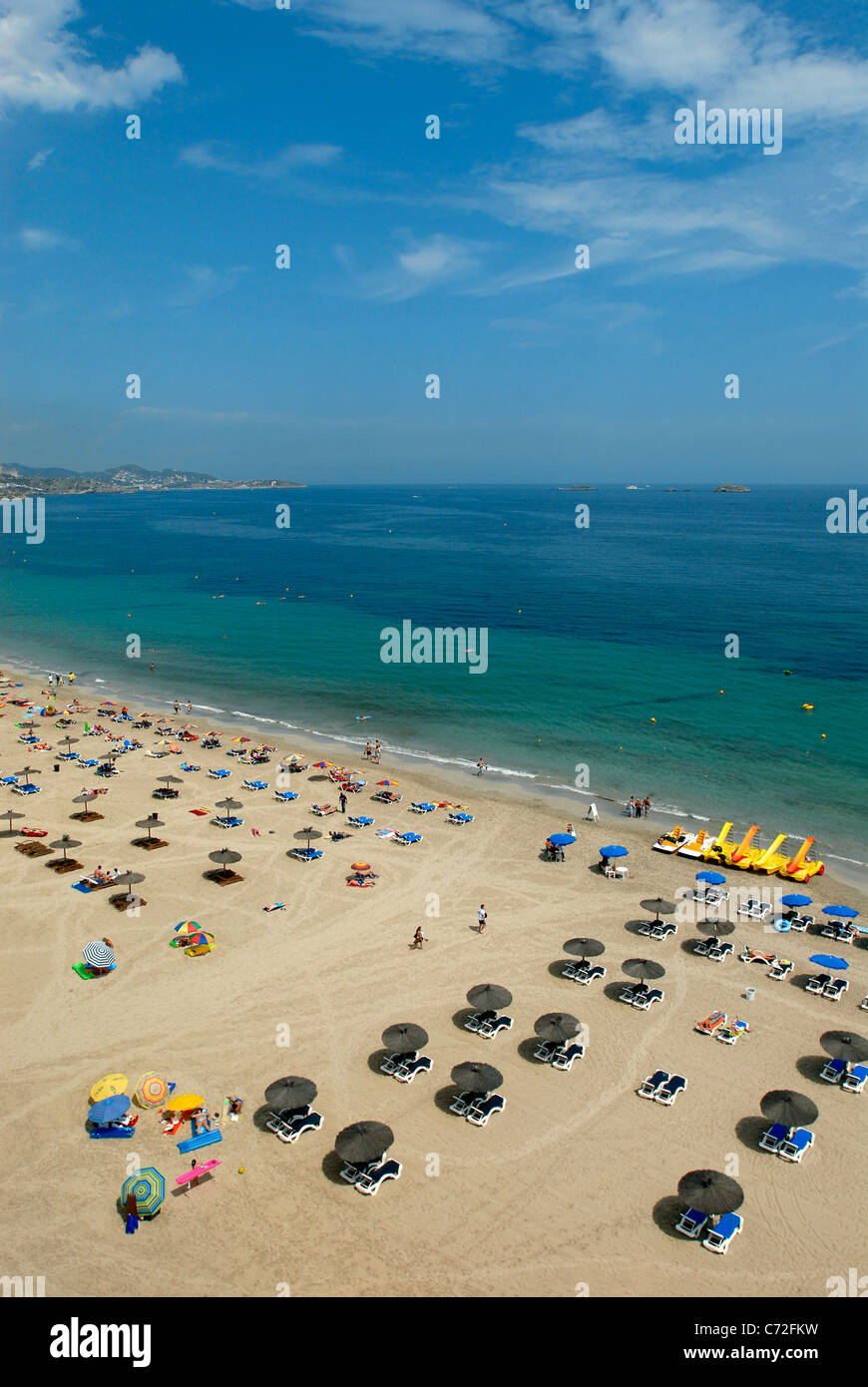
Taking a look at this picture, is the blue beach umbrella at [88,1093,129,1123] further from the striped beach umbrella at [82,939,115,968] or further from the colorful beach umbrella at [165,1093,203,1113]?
the striped beach umbrella at [82,939,115,968]

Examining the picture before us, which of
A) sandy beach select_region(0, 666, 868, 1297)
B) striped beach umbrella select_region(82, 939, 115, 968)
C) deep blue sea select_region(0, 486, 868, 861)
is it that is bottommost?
sandy beach select_region(0, 666, 868, 1297)

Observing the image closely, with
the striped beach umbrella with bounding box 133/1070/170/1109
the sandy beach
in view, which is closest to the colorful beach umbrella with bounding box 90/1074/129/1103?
the striped beach umbrella with bounding box 133/1070/170/1109

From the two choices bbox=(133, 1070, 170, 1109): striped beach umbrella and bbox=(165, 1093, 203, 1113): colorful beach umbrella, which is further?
bbox=(133, 1070, 170, 1109): striped beach umbrella

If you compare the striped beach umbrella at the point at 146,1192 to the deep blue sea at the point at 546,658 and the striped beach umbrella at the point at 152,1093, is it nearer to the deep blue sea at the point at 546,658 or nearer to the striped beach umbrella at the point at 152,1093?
the striped beach umbrella at the point at 152,1093

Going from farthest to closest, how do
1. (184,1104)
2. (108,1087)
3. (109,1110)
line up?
(108,1087)
(184,1104)
(109,1110)

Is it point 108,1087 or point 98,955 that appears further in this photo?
point 98,955

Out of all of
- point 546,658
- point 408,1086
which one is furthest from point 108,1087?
point 546,658

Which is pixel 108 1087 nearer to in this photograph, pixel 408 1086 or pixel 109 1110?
pixel 109 1110
